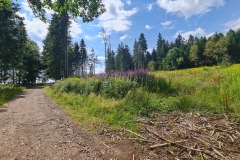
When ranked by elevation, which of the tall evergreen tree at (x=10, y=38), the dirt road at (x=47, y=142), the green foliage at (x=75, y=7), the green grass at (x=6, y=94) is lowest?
the dirt road at (x=47, y=142)

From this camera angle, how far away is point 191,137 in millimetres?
3893

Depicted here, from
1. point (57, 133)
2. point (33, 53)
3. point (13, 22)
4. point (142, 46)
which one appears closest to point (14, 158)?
point (57, 133)

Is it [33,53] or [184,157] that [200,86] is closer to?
[184,157]

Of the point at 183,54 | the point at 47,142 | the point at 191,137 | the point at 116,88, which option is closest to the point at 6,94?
the point at 116,88

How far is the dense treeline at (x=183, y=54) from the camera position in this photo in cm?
6125

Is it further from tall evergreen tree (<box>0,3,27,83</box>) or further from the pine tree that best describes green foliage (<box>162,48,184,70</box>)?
tall evergreen tree (<box>0,3,27,83</box>)

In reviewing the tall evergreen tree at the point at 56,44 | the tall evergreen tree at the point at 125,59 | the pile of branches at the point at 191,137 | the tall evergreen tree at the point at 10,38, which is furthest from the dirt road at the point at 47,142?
the tall evergreen tree at the point at 125,59

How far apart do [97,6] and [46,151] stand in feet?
15.7

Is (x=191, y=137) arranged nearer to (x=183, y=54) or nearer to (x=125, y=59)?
(x=183, y=54)

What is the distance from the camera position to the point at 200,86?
8133 mm

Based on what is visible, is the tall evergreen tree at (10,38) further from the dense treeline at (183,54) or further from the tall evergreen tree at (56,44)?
the dense treeline at (183,54)

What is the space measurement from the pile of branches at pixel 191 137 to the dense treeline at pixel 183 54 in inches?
1614

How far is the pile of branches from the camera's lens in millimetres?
3301

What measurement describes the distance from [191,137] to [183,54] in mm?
74219
